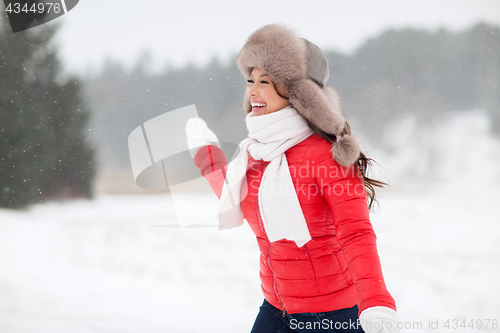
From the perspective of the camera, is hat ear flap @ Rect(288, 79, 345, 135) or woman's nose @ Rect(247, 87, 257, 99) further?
woman's nose @ Rect(247, 87, 257, 99)

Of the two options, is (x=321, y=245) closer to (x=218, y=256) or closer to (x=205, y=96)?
(x=218, y=256)

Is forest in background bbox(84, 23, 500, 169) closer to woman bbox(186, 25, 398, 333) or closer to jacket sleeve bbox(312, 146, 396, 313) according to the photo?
woman bbox(186, 25, 398, 333)

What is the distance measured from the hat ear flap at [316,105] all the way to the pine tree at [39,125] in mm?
7019

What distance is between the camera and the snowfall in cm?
290

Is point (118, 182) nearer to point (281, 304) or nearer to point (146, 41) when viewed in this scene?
point (146, 41)

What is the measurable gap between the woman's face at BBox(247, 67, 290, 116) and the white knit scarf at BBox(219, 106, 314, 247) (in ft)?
0.16

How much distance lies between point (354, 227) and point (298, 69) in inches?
22.2

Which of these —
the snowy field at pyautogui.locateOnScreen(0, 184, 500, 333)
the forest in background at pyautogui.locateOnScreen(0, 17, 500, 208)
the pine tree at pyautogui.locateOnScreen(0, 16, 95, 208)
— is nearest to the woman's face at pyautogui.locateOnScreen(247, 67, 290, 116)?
the snowy field at pyautogui.locateOnScreen(0, 184, 500, 333)

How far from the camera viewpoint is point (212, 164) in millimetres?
1508

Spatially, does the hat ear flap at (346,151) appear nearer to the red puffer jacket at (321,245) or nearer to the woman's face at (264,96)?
the red puffer jacket at (321,245)

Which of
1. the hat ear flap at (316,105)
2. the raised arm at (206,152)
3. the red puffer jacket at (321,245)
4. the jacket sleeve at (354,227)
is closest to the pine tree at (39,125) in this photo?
the raised arm at (206,152)

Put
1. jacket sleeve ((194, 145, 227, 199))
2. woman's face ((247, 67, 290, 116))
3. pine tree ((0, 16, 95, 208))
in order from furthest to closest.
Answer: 1. pine tree ((0, 16, 95, 208))
2. jacket sleeve ((194, 145, 227, 199))
3. woman's face ((247, 67, 290, 116))

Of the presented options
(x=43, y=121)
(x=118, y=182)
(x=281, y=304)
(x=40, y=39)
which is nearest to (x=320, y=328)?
(x=281, y=304)

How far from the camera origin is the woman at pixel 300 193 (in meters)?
1.02
